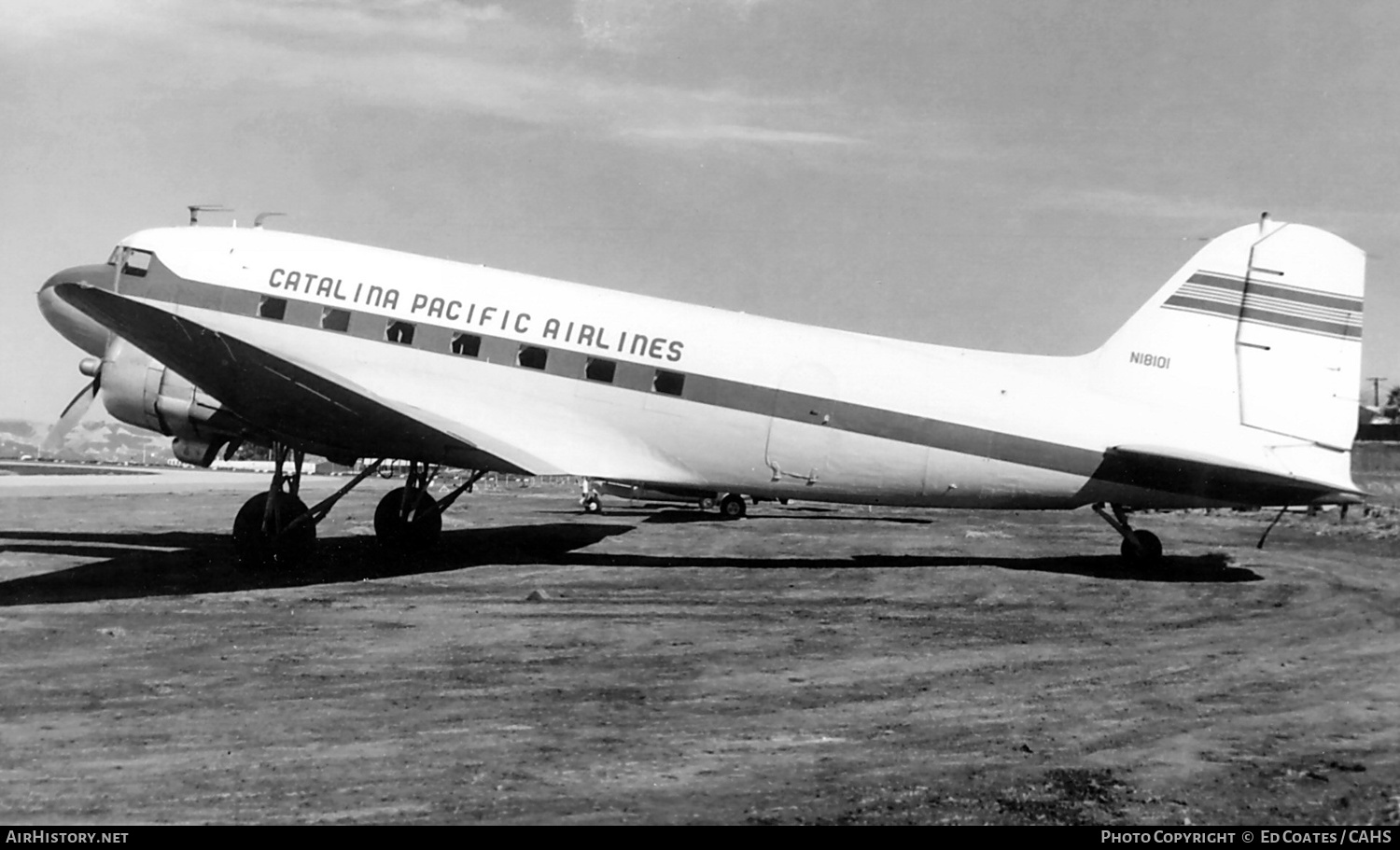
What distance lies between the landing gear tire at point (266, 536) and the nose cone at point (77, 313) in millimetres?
3506

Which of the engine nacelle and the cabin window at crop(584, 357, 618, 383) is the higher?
the cabin window at crop(584, 357, 618, 383)

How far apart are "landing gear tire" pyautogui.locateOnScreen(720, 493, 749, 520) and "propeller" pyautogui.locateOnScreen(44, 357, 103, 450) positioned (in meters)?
14.5

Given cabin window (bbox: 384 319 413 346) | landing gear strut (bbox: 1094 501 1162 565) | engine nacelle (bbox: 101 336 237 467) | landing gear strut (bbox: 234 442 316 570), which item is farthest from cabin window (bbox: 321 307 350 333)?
landing gear strut (bbox: 1094 501 1162 565)

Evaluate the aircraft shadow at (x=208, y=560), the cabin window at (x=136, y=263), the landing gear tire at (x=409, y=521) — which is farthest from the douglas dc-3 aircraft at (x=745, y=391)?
the landing gear tire at (x=409, y=521)

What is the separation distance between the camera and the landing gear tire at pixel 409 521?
16.2 metres

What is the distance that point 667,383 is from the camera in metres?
14.3

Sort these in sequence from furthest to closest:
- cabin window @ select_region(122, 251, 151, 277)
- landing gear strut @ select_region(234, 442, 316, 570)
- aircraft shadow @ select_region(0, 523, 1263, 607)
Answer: cabin window @ select_region(122, 251, 151, 277) < landing gear strut @ select_region(234, 442, 316, 570) < aircraft shadow @ select_region(0, 523, 1263, 607)

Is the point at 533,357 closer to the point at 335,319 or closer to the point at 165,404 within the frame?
the point at 335,319

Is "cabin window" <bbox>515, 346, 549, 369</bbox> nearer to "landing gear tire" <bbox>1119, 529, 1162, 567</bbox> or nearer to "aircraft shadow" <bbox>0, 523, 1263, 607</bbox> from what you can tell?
"aircraft shadow" <bbox>0, 523, 1263, 607</bbox>

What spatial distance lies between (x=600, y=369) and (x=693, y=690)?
7.24 meters

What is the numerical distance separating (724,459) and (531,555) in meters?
3.87

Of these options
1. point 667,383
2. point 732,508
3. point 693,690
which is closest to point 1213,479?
point 667,383

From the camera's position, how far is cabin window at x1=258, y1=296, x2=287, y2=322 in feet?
49.6
